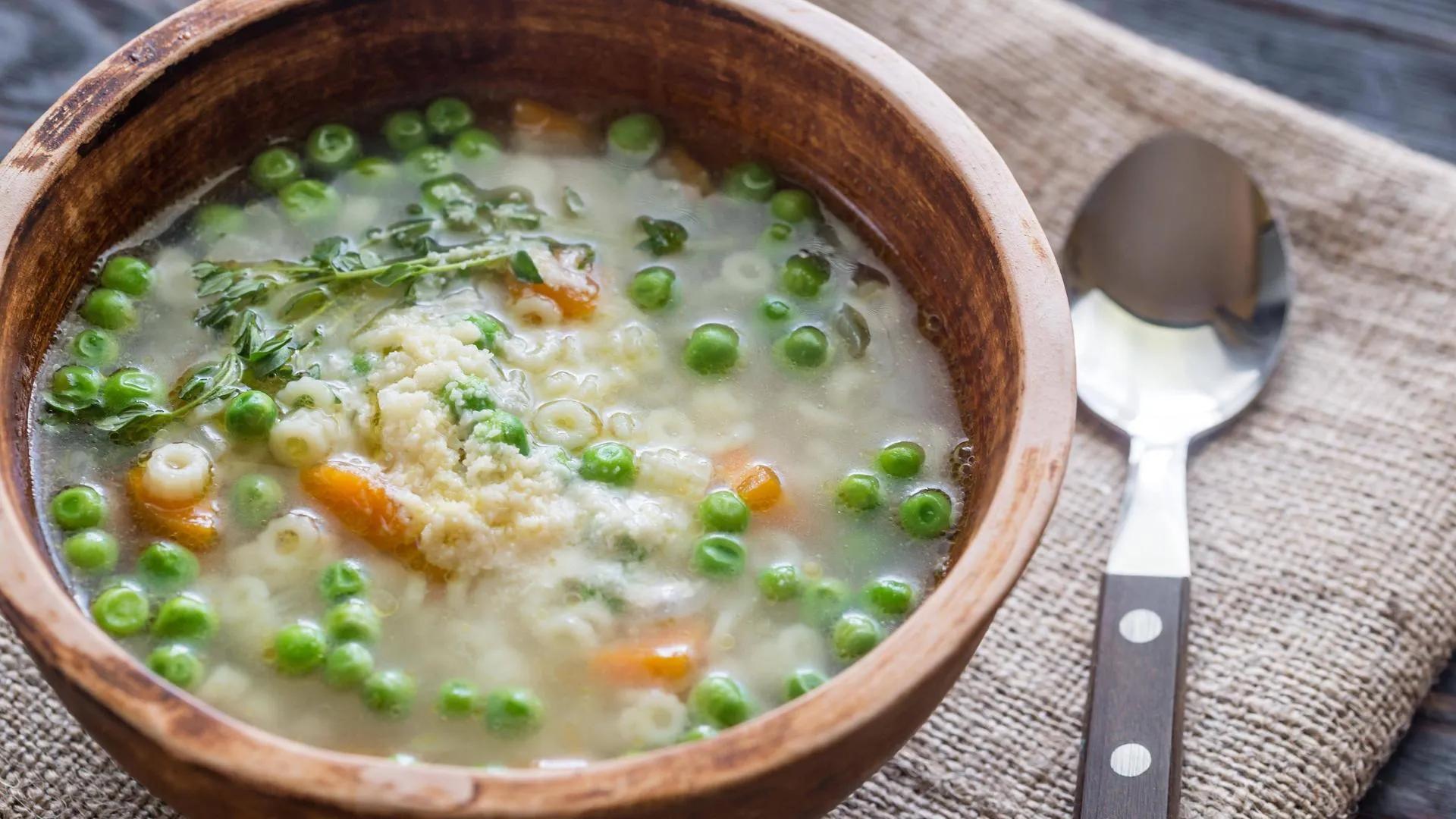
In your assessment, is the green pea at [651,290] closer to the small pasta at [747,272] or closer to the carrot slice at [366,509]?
the small pasta at [747,272]

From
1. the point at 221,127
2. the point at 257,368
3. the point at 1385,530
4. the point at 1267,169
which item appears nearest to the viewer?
the point at 257,368

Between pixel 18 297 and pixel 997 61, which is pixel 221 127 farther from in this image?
pixel 997 61

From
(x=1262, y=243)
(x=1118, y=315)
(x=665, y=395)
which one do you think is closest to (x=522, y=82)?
(x=665, y=395)

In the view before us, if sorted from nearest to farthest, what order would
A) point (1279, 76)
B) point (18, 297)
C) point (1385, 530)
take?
point (18, 297) < point (1385, 530) < point (1279, 76)

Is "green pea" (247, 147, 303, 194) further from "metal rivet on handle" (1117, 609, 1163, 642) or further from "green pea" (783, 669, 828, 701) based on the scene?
"metal rivet on handle" (1117, 609, 1163, 642)

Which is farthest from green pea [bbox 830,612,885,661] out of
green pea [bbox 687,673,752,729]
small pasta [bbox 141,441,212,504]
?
small pasta [bbox 141,441,212,504]

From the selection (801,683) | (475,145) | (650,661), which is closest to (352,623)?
(650,661)
